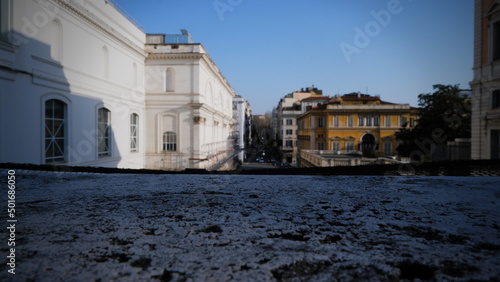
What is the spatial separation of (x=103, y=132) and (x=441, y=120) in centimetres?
2685

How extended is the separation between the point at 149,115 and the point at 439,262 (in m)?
22.0

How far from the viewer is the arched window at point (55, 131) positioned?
38.0ft

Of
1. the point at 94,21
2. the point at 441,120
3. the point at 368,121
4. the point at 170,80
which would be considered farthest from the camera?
the point at 368,121

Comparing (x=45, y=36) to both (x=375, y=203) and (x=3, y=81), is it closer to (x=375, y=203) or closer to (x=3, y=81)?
(x=3, y=81)

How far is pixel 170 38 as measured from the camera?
75.9 feet

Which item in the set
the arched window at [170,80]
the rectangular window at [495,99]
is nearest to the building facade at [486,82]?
the rectangular window at [495,99]

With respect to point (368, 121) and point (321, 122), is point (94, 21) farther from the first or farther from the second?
point (368, 121)

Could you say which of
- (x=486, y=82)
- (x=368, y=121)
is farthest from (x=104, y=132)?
(x=368, y=121)

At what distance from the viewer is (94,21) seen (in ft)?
46.7

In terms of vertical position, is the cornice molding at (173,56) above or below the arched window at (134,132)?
above

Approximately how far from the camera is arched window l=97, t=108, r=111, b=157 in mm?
15363

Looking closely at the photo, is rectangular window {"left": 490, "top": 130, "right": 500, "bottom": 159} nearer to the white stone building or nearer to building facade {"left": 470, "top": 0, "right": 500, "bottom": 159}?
building facade {"left": 470, "top": 0, "right": 500, "bottom": 159}

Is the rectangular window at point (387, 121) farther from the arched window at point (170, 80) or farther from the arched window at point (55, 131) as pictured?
the arched window at point (55, 131)

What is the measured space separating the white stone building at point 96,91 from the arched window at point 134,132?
0.24 ft
